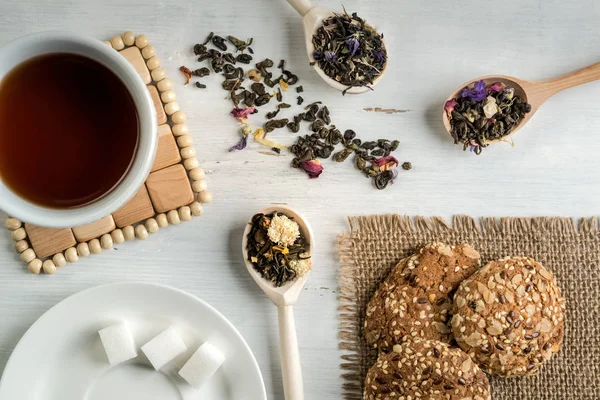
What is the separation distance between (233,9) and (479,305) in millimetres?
931

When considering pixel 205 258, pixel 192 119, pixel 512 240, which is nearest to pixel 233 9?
pixel 192 119

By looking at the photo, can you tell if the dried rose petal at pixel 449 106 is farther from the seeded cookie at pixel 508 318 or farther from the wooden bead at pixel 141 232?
the wooden bead at pixel 141 232

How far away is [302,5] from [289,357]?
84cm

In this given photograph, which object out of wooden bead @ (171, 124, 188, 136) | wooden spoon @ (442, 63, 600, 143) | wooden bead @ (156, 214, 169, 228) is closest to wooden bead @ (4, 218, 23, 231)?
wooden bead @ (156, 214, 169, 228)

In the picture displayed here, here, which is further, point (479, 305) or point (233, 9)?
point (233, 9)

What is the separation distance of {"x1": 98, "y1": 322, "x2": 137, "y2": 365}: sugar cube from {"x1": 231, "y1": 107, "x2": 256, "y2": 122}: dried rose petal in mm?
574

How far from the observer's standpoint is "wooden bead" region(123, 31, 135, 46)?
1.44m

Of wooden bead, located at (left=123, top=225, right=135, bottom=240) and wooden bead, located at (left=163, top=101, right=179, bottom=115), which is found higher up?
wooden bead, located at (left=163, top=101, right=179, bottom=115)

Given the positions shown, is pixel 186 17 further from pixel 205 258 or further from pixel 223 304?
pixel 223 304

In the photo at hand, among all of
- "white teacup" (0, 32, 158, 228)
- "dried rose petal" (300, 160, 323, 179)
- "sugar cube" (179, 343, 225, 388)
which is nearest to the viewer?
"white teacup" (0, 32, 158, 228)

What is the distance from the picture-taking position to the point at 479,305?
54.0 inches

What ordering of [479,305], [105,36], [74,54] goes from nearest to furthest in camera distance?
[74,54]
[479,305]
[105,36]

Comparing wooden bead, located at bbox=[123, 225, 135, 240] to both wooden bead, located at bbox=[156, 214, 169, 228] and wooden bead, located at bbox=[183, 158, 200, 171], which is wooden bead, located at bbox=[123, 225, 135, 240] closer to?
wooden bead, located at bbox=[156, 214, 169, 228]

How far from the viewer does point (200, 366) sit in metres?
1.37
